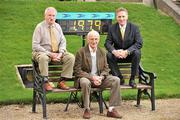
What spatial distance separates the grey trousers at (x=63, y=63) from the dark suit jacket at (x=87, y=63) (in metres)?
0.12

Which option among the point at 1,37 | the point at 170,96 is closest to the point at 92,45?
the point at 170,96

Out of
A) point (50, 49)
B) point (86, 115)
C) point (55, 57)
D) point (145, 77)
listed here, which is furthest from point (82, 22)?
point (86, 115)

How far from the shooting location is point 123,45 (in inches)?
407

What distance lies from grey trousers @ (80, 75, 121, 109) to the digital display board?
2.10 meters

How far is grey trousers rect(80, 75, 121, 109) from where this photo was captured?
9391mm

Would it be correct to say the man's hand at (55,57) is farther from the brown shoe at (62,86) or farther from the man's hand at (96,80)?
the man's hand at (96,80)

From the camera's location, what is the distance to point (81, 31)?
456 inches

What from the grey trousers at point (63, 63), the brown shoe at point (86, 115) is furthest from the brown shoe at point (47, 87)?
the brown shoe at point (86, 115)

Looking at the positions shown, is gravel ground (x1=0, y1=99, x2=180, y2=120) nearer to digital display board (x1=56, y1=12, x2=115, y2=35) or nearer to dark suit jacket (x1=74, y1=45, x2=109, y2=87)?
dark suit jacket (x1=74, y1=45, x2=109, y2=87)

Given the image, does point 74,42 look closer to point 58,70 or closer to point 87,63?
point 58,70

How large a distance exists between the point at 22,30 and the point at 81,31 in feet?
16.1

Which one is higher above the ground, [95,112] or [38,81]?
[38,81]

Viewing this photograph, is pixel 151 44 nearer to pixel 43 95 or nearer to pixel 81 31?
pixel 81 31

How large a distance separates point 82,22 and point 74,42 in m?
3.87
